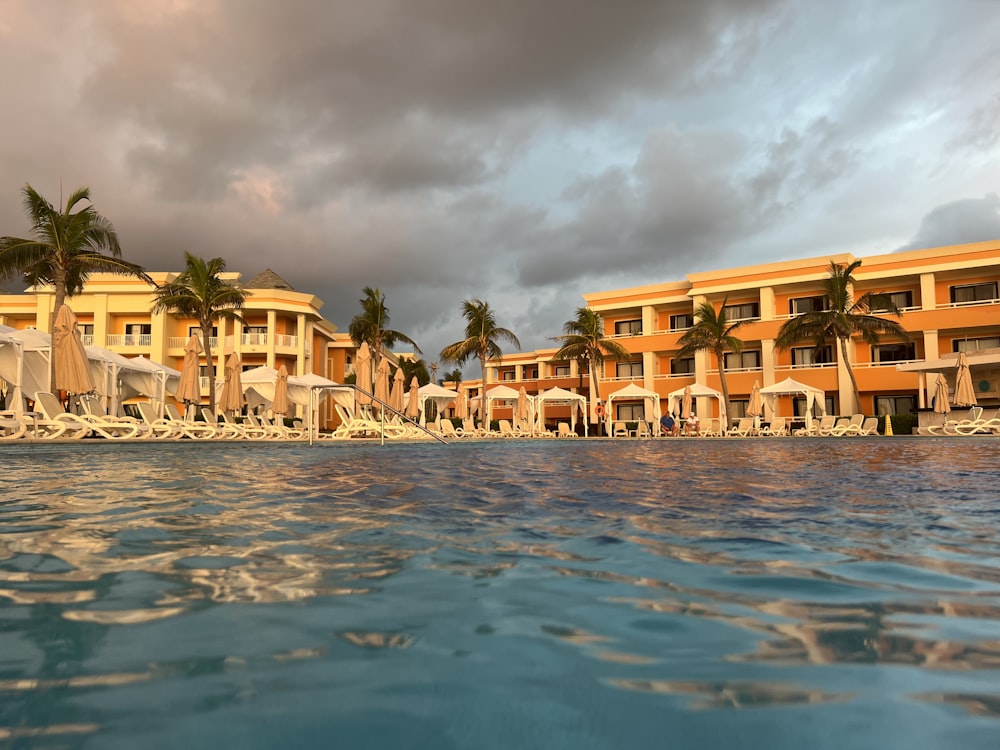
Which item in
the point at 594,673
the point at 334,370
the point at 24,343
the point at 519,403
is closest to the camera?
the point at 594,673

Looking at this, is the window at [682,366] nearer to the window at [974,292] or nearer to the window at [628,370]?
the window at [628,370]

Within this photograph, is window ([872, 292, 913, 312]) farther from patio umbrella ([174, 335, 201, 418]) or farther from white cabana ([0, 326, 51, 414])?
white cabana ([0, 326, 51, 414])

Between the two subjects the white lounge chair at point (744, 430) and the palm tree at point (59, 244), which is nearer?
the palm tree at point (59, 244)

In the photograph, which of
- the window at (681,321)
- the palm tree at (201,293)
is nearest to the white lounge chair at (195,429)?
the palm tree at (201,293)

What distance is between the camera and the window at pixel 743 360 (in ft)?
118

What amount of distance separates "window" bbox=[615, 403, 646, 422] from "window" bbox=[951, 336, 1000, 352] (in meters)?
16.5

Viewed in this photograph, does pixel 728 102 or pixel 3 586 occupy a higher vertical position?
pixel 728 102

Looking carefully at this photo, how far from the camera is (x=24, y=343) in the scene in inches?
585

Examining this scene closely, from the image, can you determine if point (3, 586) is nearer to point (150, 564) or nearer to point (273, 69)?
point (150, 564)

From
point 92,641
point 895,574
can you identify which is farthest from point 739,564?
point 92,641

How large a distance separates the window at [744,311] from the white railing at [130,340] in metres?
33.1

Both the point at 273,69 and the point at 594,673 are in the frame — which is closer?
the point at 594,673

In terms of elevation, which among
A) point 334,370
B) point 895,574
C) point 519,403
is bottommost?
point 895,574

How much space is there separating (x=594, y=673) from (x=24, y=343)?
17539mm
